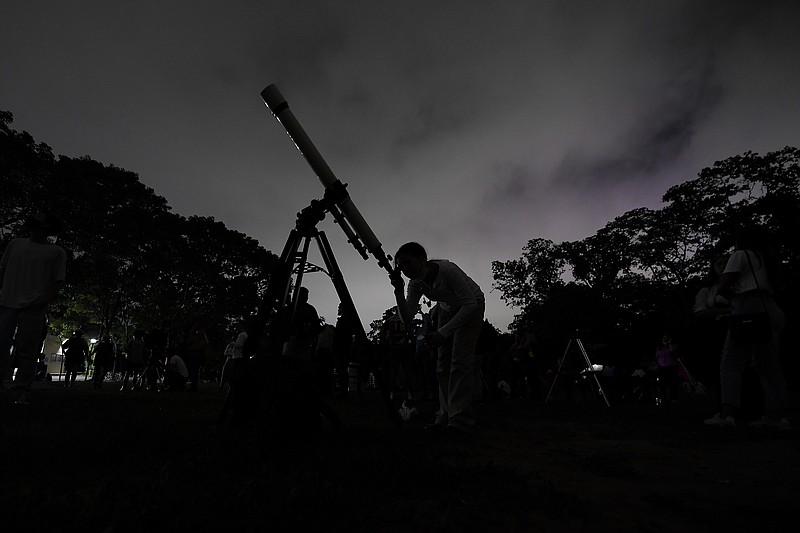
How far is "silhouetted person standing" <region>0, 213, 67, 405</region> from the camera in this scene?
5062 millimetres

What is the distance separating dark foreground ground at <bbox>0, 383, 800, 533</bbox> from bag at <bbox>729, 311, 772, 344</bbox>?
4.54 feet

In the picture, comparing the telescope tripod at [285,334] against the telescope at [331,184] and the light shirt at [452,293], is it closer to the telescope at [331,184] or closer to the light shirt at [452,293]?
the telescope at [331,184]

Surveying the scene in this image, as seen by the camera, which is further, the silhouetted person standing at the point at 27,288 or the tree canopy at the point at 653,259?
the tree canopy at the point at 653,259

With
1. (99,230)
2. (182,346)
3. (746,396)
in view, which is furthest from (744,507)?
(99,230)

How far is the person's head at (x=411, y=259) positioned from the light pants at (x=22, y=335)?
4.58 metres

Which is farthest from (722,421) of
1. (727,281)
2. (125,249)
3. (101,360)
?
(125,249)

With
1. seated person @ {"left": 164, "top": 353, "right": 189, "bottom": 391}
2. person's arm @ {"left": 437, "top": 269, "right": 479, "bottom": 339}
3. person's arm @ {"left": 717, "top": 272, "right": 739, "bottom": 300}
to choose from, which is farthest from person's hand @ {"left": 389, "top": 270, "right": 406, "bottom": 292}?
seated person @ {"left": 164, "top": 353, "right": 189, "bottom": 391}

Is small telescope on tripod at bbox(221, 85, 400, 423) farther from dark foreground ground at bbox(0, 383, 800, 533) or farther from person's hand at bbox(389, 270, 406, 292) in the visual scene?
dark foreground ground at bbox(0, 383, 800, 533)

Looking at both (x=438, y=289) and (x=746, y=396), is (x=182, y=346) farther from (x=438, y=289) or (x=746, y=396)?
(x=746, y=396)

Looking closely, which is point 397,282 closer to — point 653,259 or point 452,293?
point 452,293

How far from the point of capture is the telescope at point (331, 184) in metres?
3.92

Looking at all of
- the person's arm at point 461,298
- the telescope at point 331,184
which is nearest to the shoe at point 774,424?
the person's arm at point 461,298

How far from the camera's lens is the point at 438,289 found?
182 inches

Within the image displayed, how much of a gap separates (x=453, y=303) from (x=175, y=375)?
32.6 feet
